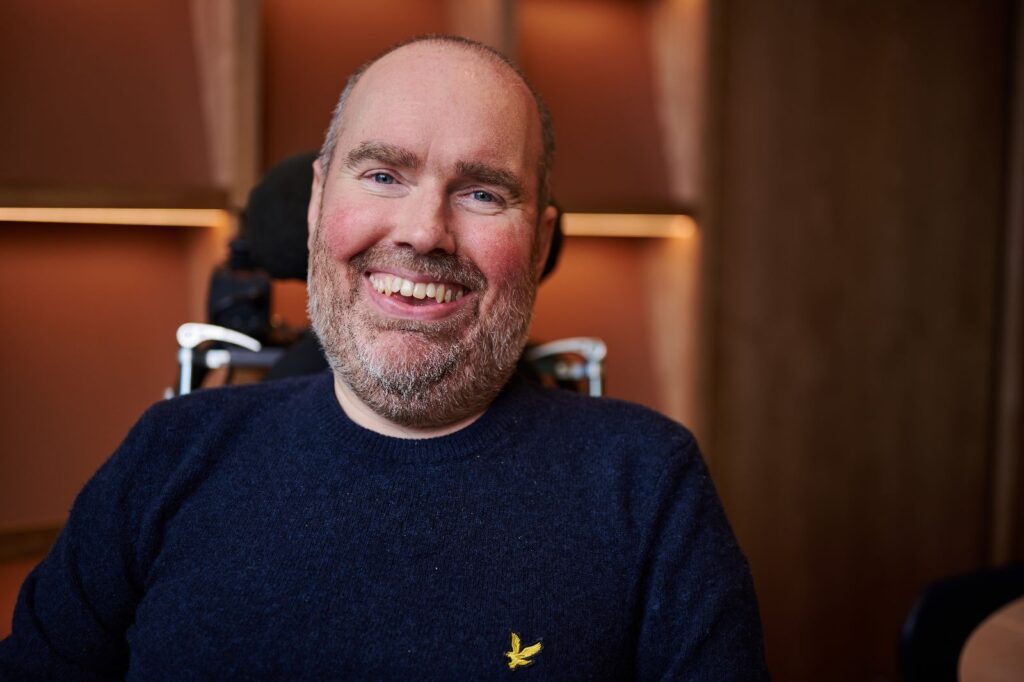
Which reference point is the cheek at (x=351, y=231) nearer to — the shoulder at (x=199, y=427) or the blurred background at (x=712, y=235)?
the shoulder at (x=199, y=427)

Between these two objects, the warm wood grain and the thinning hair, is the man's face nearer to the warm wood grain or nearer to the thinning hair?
the thinning hair

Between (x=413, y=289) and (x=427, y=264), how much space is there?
0.03 metres

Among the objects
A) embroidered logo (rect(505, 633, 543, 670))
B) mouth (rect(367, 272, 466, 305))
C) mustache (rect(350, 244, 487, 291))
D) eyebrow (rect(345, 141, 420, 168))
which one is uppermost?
eyebrow (rect(345, 141, 420, 168))

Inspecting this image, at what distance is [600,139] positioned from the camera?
8.93 feet

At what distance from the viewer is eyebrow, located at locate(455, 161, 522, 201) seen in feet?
3.55

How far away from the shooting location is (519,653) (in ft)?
3.19

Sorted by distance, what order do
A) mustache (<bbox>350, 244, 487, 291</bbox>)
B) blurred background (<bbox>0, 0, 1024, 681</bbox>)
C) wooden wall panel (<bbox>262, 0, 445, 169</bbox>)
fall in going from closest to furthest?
1. mustache (<bbox>350, 244, 487, 291</bbox>)
2. blurred background (<bbox>0, 0, 1024, 681</bbox>)
3. wooden wall panel (<bbox>262, 0, 445, 169</bbox>)

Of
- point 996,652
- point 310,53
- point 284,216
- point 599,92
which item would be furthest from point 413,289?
point 599,92

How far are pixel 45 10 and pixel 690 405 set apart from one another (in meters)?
1.87

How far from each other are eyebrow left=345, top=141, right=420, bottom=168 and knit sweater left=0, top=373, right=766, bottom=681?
0.29 metres

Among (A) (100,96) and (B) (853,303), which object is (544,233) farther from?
(B) (853,303)

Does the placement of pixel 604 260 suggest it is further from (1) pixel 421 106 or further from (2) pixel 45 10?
(1) pixel 421 106

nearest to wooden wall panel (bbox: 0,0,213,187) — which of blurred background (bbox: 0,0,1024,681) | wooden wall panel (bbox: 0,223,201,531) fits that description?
blurred background (bbox: 0,0,1024,681)

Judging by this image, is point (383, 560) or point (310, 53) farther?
point (310, 53)
